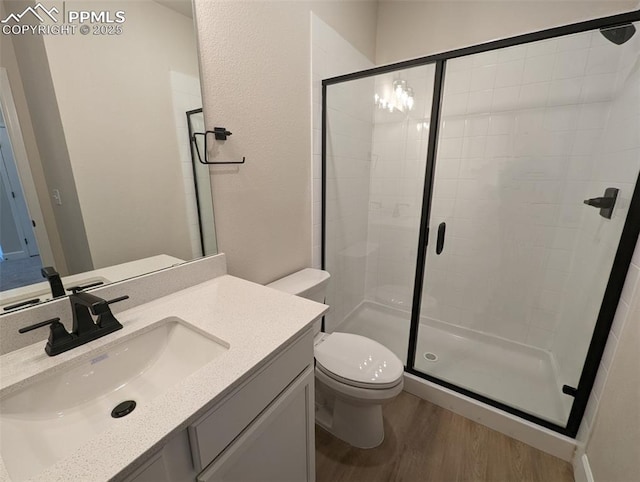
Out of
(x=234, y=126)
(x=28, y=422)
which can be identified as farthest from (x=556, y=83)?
(x=28, y=422)

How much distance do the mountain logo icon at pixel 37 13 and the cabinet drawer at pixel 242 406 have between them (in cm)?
104

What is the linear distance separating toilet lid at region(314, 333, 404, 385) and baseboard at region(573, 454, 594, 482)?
808mm

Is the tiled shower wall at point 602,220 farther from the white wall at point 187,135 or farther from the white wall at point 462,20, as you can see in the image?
the white wall at point 187,135

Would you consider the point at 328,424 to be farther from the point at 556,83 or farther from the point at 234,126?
the point at 556,83

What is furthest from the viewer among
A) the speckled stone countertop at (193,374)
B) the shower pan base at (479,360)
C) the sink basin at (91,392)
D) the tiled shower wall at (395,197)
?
the tiled shower wall at (395,197)

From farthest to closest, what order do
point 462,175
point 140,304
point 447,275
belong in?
point 447,275
point 462,175
point 140,304

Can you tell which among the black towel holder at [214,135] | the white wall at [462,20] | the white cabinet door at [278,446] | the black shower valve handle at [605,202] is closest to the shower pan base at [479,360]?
the black shower valve handle at [605,202]

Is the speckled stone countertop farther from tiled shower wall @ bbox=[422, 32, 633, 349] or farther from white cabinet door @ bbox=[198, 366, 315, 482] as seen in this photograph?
tiled shower wall @ bbox=[422, 32, 633, 349]

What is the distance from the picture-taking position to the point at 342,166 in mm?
2010

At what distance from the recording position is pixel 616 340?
44.1 inches

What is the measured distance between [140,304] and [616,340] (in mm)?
1790

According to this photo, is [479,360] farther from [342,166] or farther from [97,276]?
[97,276]

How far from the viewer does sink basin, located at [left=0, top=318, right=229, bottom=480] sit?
56 centimetres

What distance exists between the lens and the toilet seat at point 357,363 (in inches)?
50.7
